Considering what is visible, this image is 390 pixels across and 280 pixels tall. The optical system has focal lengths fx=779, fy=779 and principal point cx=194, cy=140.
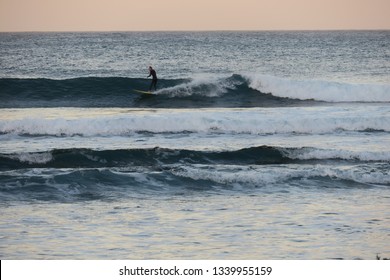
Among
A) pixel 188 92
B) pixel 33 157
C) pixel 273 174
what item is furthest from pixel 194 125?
pixel 188 92

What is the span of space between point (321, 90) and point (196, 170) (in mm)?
12982

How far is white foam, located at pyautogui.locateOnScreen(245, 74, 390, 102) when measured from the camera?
79.9 ft

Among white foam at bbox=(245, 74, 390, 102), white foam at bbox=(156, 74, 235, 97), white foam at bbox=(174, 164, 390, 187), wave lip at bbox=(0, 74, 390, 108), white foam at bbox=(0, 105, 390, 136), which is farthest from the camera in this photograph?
white foam at bbox=(156, 74, 235, 97)

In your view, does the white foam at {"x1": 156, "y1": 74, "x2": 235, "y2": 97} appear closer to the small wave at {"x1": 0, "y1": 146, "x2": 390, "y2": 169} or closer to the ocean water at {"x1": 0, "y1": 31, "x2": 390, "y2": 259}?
the ocean water at {"x1": 0, "y1": 31, "x2": 390, "y2": 259}

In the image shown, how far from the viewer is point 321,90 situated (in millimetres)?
25188

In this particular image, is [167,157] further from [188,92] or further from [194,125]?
[188,92]

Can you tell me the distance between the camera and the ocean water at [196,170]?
8.86 meters

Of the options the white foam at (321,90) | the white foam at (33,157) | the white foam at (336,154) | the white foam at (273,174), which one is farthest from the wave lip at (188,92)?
the white foam at (273,174)

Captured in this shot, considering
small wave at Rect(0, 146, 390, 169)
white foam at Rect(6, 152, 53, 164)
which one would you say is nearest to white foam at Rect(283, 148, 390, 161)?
small wave at Rect(0, 146, 390, 169)

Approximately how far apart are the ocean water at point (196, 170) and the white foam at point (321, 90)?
6 centimetres

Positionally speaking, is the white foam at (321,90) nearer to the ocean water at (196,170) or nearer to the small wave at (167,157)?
the ocean water at (196,170)

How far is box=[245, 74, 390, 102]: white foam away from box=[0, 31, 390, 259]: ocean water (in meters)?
0.06

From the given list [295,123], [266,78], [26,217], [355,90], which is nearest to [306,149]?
[295,123]

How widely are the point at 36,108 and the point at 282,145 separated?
941 centimetres
